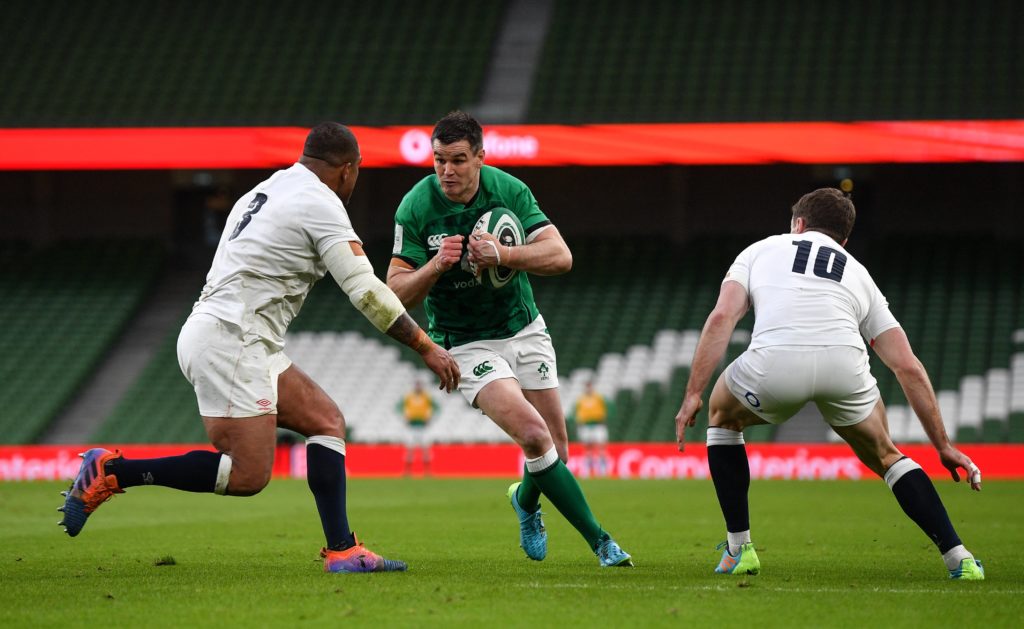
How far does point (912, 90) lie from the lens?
27.2 metres

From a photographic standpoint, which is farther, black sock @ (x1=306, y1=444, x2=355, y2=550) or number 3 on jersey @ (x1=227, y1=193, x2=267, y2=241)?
black sock @ (x1=306, y1=444, x2=355, y2=550)

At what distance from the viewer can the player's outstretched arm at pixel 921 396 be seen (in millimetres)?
6516

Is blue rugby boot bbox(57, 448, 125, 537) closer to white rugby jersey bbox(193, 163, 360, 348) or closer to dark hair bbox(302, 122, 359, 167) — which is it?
white rugby jersey bbox(193, 163, 360, 348)

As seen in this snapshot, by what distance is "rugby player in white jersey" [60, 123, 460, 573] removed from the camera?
6.76 m

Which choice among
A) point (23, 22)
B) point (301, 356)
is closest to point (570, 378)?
point (301, 356)

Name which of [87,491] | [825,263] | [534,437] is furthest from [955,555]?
[87,491]

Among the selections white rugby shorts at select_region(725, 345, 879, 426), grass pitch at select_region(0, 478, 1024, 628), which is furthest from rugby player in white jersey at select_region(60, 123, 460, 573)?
white rugby shorts at select_region(725, 345, 879, 426)

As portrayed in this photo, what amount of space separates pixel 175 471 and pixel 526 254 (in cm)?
218

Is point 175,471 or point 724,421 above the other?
point 724,421

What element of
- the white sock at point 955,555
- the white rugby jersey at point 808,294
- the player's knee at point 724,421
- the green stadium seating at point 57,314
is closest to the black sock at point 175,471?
the player's knee at point 724,421

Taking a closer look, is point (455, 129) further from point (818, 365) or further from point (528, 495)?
point (818, 365)

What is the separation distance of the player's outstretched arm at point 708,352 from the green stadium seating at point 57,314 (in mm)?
22441

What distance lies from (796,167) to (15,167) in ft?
54.3

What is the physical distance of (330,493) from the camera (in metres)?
7.09
